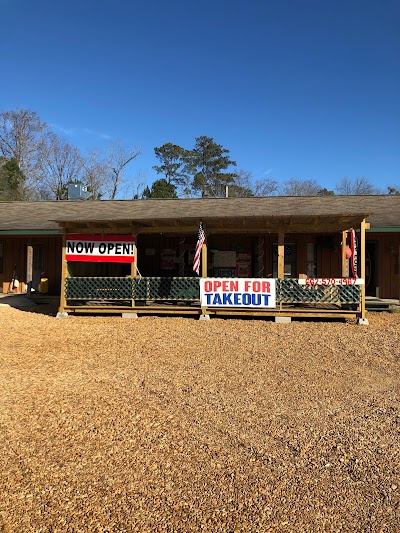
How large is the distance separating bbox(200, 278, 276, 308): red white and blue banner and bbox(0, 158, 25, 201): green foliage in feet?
95.1

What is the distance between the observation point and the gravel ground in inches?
109

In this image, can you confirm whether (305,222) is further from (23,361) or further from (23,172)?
(23,172)

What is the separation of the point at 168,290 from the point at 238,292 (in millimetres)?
2038

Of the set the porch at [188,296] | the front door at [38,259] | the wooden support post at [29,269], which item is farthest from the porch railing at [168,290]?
the front door at [38,259]

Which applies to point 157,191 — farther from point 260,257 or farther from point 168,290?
point 168,290

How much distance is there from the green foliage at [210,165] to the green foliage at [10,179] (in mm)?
18569

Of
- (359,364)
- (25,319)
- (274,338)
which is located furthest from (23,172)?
(359,364)

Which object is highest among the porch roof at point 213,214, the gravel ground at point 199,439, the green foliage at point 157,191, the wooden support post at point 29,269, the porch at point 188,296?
the green foliage at point 157,191

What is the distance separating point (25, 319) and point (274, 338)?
6827 mm

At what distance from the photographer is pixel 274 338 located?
9.00 metres

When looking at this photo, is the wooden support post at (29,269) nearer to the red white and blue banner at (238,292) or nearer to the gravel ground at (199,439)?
the red white and blue banner at (238,292)

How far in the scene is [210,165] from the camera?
4662cm

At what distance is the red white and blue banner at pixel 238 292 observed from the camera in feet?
36.5

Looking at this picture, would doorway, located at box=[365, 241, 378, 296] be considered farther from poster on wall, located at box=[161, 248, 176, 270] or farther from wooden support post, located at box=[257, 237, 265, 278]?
poster on wall, located at box=[161, 248, 176, 270]
